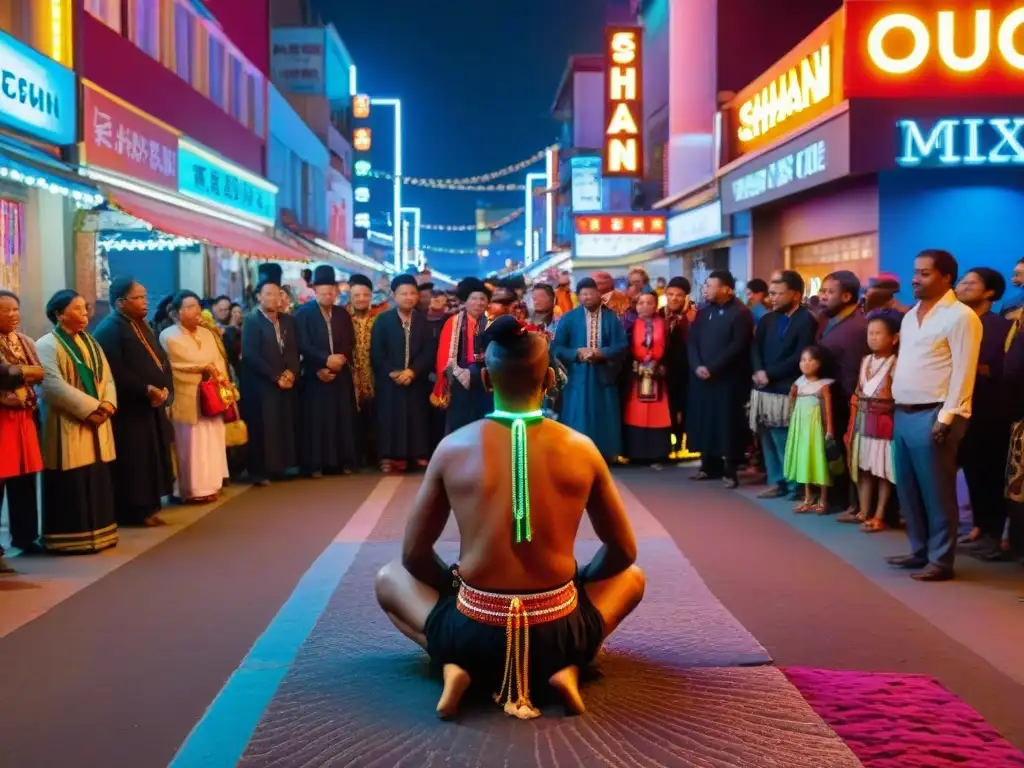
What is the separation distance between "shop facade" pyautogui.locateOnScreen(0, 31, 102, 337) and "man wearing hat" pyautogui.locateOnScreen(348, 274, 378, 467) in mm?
3001

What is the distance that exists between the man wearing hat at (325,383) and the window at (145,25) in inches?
249

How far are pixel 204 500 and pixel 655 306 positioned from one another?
14.8 feet

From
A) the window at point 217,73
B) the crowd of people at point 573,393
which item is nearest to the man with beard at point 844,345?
the crowd of people at point 573,393

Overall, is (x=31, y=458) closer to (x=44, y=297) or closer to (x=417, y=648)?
(x=417, y=648)

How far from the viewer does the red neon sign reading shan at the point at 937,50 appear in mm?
11797

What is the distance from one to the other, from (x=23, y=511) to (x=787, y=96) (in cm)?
1106

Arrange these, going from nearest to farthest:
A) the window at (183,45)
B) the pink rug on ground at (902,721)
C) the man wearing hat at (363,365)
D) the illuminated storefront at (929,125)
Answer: the pink rug on ground at (902,721)
the man wearing hat at (363,365)
the illuminated storefront at (929,125)
the window at (183,45)

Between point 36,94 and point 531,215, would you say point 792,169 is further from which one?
point 531,215

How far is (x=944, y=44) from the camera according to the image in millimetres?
11891

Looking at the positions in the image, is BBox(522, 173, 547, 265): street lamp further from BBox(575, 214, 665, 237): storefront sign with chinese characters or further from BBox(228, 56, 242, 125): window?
BBox(228, 56, 242, 125): window

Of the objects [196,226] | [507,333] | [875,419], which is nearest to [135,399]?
[507,333]

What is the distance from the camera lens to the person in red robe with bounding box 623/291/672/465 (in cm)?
1051

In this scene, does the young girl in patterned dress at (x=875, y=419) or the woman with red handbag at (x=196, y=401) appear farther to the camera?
the woman with red handbag at (x=196, y=401)

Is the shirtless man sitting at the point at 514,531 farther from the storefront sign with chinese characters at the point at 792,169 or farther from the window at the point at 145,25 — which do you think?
the window at the point at 145,25
